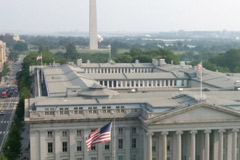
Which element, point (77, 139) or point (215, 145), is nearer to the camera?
point (77, 139)

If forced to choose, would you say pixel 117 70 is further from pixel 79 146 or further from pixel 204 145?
pixel 204 145

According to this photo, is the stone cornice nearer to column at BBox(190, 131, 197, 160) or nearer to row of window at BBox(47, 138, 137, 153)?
column at BBox(190, 131, 197, 160)

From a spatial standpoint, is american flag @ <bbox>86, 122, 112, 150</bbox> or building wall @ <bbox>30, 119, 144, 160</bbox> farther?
building wall @ <bbox>30, 119, 144, 160</bbox>

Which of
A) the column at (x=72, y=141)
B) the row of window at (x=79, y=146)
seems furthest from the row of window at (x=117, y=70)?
the column at (x=72, y=141)

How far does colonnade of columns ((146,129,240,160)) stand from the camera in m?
71.2

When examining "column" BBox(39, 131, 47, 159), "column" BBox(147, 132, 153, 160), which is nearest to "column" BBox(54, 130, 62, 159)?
"column" BBox(39, 131, 47, 159)

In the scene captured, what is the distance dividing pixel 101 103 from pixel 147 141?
1042 centimetres

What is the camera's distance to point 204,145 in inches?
2864

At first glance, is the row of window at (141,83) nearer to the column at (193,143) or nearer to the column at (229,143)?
the column at (229,143)

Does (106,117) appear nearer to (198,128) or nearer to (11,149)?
(198,128)

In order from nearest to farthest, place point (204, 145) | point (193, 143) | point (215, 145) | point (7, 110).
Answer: point (193, 143) → point (204, 145) → point (215, 145) → point (7, 110)

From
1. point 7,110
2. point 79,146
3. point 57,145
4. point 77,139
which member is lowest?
point 7,110

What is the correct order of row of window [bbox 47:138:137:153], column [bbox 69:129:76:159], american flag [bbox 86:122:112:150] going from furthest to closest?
row of window [bbox 47:138:137:153]
column [bbox 69:129:76:159]
american flag [bbox 86:122:112:150]

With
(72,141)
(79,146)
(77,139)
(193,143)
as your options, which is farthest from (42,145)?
(193,143)
